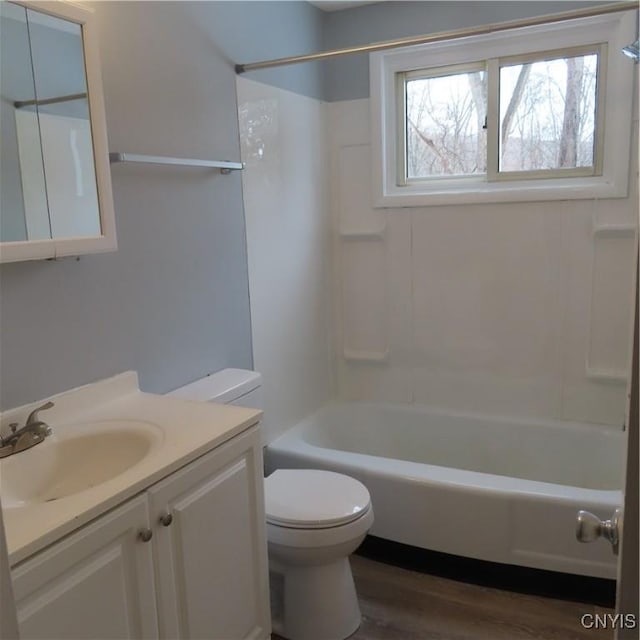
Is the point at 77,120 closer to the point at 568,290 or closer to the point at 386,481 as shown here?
the point at 386,481

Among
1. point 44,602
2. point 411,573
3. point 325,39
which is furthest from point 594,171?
point 44,602

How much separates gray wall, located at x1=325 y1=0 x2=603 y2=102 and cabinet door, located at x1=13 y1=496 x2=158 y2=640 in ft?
7.98

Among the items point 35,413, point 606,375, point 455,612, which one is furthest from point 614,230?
point 35,413

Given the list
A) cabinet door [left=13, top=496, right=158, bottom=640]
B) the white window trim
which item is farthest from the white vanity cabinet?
the white window trim

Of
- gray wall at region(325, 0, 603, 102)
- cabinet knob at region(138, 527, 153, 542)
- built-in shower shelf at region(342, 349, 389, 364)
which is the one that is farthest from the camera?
built-in shower shelf at region(342, 349, 389, 364)

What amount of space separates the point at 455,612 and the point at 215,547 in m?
1.04

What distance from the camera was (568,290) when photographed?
278 centimetres

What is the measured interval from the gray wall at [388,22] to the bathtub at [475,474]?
1.69 metres

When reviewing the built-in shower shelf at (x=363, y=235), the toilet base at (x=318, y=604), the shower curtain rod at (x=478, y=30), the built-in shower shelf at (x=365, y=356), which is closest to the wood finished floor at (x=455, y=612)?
the toilet base at (x=318, y=604)

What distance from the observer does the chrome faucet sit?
1.51 metres

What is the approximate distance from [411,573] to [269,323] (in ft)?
3.97

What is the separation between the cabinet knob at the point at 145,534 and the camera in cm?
134

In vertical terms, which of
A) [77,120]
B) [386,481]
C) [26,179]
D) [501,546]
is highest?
[77,120]

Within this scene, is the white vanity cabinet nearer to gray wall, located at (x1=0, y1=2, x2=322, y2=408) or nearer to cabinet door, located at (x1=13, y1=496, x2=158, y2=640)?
cabinet door, located at (x1=13, y1=496, x2=158, y2=640)
